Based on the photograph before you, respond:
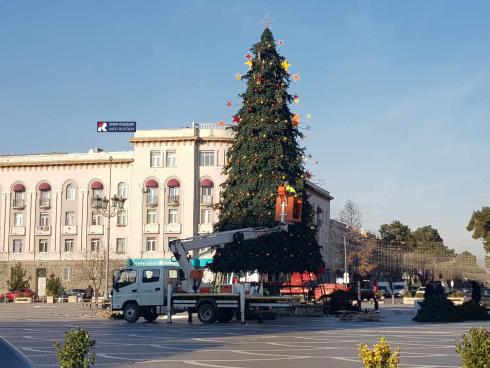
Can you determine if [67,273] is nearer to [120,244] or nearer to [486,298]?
[120,244]

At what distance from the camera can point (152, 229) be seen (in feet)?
213

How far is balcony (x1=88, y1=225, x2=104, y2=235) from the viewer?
218ft

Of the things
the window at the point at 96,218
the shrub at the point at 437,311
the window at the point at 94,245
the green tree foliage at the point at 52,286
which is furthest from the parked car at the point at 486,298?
the green tree foliage at the point at 52,286

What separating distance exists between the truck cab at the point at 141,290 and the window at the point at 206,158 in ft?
120

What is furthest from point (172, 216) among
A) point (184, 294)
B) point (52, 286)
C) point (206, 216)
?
point (184, 294)

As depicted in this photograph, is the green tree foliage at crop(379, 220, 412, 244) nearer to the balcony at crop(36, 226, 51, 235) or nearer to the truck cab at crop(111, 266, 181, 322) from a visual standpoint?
the balcony at crop(36, 226, 51, 235)

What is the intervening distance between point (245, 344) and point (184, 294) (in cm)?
948

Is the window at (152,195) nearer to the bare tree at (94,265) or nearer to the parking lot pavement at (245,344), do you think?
the bare tree at (94,265)

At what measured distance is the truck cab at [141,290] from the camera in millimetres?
28031

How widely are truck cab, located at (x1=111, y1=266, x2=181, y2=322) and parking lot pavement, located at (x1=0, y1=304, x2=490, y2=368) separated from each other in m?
1.01

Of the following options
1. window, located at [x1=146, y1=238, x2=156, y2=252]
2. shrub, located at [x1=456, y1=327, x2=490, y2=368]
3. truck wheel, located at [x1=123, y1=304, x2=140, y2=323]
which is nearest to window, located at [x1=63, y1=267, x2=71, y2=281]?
window, located at [x1=146, y1=238, x2=156, y2=252]

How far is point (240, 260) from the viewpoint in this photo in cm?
3544

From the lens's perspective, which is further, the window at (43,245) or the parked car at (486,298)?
the window at (43,245)

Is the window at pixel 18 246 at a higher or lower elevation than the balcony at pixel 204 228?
lower
